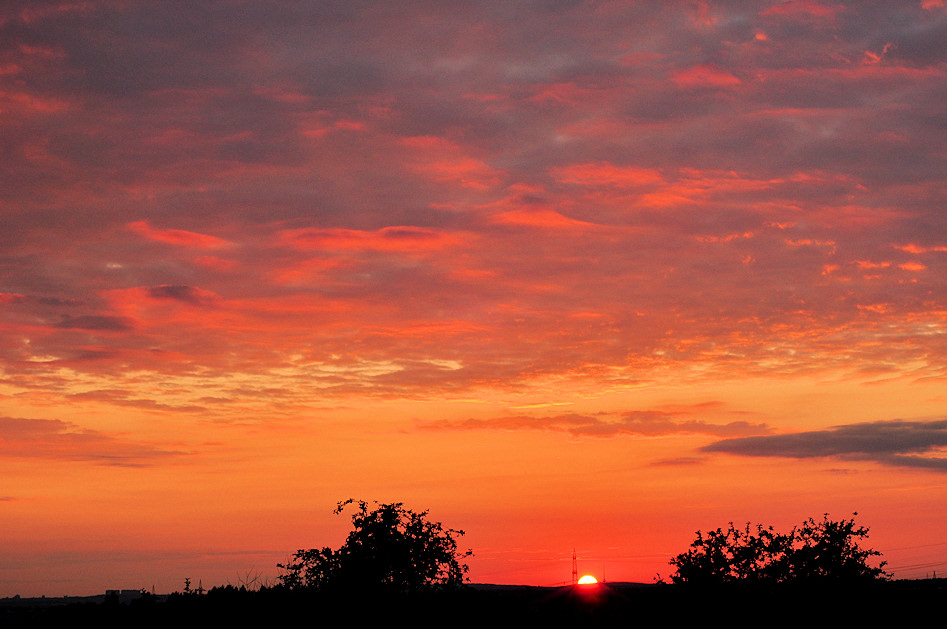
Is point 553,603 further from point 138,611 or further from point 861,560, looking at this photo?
point 861,560

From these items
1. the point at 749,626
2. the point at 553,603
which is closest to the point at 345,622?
the point at 553,603

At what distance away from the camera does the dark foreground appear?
42531mm

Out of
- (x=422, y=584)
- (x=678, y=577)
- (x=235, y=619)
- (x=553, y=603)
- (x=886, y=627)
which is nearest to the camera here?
(x=235, y=619)

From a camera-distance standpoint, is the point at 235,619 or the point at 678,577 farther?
the point at 678,577

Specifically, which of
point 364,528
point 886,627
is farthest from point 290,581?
point 886,627

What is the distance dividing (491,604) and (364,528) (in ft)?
87.1

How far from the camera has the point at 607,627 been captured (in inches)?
1737

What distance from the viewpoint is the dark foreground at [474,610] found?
140 feet

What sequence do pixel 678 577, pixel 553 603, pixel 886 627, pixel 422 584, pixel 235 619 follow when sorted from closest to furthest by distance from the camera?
pixel 235 619 → pixel 886 627 → pixel 553 603 → pixel 678 577 → pixel 422 584

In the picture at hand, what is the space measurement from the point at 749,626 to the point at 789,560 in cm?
1948

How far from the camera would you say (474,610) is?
4581 cm

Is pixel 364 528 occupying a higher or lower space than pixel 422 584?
higher

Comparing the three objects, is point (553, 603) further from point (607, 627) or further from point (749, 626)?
point (749, 626)

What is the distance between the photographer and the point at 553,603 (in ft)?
161
